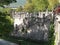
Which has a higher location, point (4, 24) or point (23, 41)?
point (4, 24)

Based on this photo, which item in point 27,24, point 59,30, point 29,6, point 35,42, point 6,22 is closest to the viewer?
point 59,30

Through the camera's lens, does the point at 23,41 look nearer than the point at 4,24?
No

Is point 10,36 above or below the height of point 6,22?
below

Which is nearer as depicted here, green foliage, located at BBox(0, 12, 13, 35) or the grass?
green foliage, located at BBox(0, 12, 13, 35)

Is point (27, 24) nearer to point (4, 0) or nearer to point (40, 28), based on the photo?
point (40, 28)

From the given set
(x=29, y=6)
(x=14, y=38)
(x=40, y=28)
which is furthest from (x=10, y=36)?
(x=29, y=6)

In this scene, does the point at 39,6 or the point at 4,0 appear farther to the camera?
the point at 39,6

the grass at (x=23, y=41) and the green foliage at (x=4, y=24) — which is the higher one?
the green foliage at (x=4, y=24)

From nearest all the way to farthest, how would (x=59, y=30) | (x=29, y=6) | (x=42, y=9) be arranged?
(x=59, y=30) < (x=42, y=9) < (x=29, y=6)

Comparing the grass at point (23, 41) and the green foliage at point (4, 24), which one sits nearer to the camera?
the green foliage at point (4, 24)

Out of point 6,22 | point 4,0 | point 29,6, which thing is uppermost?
point 4,0

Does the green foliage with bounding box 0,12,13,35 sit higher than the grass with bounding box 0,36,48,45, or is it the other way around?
the green foliage with bounding box 0,12,13,35
